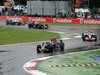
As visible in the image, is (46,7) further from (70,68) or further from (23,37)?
(70,68)

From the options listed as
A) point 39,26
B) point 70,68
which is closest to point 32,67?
point 70,68

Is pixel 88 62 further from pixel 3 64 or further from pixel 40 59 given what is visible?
pixel 3 64

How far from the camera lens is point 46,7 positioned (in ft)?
179

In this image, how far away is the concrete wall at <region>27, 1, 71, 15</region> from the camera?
53312 mm

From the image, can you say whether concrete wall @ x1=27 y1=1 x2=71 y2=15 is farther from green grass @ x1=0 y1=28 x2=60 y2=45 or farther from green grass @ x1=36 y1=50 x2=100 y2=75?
green grass @ x1=36 y1=50 x2=100 y2=75

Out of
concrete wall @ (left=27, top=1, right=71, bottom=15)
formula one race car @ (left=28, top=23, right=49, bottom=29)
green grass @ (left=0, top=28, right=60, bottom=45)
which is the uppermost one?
concrete wall @ (left=27, top=1, right=71, bottom=15)

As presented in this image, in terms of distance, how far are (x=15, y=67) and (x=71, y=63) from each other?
2.75m

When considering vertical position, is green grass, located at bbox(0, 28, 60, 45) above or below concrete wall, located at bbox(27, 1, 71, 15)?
below

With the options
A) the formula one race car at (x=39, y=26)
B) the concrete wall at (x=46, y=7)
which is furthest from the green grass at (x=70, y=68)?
the concrete wall at (x=46, y=7)

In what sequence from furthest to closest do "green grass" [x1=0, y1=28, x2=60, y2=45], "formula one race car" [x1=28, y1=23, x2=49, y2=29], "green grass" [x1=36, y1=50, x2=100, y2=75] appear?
1. "formula one race car" [x1=28, y1=23, x2=49, y2=29]
2. "green grass" [x1=0, y1=28, x2=60, y2=45]
3. "green grass" [x1=36, y1=50, x2=100, y2=75]

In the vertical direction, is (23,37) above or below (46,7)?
below

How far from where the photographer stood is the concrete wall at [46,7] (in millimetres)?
53312

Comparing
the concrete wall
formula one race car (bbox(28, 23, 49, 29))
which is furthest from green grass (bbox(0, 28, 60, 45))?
the concrete wall

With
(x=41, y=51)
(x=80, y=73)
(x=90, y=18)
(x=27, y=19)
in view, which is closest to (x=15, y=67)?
(x=80, y=73)
